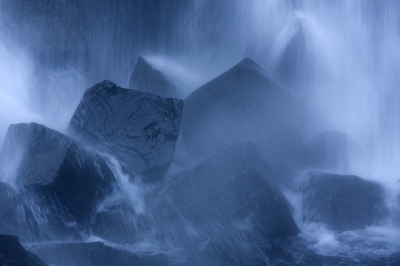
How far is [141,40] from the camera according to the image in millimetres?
23172

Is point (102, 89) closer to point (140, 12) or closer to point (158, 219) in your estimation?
point (158, 219)

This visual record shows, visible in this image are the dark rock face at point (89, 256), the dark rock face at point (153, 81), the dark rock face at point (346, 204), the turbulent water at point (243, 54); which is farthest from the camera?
the turbulent water at point (243, 54)

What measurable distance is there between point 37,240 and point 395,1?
64.5 ft

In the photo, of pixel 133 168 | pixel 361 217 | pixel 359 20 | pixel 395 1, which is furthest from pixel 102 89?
pixel 395 1

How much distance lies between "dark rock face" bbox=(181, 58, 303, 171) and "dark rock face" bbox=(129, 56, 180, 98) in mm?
1820

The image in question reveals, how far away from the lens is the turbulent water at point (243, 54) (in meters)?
16.7

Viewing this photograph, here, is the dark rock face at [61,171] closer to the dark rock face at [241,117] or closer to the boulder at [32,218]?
the boulder at [32,218]

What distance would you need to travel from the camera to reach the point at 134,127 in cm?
1117

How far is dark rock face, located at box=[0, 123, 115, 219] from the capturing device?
9.13 metres

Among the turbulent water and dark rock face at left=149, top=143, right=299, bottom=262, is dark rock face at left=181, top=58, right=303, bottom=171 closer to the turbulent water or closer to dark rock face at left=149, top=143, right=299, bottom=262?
the turbulent water

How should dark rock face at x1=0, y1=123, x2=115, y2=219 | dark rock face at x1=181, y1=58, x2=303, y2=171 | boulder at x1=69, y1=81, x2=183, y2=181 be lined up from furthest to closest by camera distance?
1. dark rock face at x1=181, y1=58, x2=303, y2=171
2. boulder at x1=69, y1=81, x2=183, y2=181
3. dark rock face at x1=0, y1=123, x2=115, y2=219

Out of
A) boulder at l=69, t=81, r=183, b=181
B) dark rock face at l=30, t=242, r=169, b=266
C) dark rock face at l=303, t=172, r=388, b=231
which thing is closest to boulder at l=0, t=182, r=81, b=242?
dark rock face at l=30, t=242, r=169, b=266

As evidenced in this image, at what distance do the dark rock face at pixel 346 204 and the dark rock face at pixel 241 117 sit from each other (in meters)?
2.36

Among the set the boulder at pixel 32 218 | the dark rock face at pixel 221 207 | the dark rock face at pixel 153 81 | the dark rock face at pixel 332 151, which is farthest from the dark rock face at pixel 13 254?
the dark rock face at pixel 332 151
